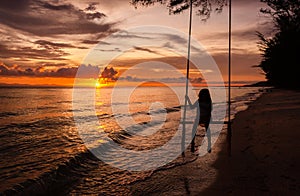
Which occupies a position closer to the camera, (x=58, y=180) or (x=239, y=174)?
(x=239, y=174)

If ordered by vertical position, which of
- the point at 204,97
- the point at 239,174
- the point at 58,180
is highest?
the point at 204,97

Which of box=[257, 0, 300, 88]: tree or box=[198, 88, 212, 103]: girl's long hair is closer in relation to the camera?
box=[198, 88, 212, 103]: girl's long hair

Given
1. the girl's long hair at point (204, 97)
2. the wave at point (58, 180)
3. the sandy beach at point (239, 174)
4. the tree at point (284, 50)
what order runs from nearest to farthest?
the sandy beach at point (239, 174), the wave at point (58, 180), the girl's long hair at point (204, 97), the tree at point (284, 50)

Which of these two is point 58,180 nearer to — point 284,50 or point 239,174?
point 239,174

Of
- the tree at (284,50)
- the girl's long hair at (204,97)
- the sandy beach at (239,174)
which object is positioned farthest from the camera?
the tree at (284,50)

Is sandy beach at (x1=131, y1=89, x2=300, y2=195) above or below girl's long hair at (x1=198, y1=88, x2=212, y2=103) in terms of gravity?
below

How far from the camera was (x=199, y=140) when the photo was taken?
12.4 meters

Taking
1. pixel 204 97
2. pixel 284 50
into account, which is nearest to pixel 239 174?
pixel 204 97

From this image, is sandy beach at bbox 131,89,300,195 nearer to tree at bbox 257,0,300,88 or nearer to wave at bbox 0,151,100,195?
wave at bbox 0,151,100,195

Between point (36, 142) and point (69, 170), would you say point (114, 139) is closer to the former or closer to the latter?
point (36, 142)

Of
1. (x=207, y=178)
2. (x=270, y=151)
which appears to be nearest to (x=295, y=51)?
(x=270, y=151)

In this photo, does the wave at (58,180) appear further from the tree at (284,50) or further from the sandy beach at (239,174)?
the tree at (284,50)

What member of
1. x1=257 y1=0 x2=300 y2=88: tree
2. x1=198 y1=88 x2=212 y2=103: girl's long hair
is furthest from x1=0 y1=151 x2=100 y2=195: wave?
x1=257 y1=0 x2=300 y2=88: tree

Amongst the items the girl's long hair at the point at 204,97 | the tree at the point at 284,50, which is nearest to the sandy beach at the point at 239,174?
the girl's long hair at the point at 204,97
